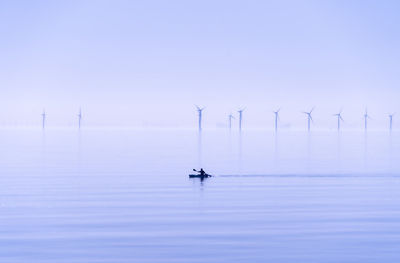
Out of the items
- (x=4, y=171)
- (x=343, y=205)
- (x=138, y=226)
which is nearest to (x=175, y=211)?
(x=138, y=226)

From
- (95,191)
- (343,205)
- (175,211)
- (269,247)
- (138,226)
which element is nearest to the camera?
(269,247)

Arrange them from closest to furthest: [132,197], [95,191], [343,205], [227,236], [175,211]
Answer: [227,236], [175,211], [343,205], [132,197], [95,191]

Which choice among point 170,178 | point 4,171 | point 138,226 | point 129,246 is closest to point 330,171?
point 170,178

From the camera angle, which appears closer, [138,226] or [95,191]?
[138,226]

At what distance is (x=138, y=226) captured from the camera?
1401 inches

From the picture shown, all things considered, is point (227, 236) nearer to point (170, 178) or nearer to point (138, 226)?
point (138, 226)

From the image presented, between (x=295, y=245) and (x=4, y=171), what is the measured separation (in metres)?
52.6

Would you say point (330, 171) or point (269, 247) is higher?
point (330, 171)

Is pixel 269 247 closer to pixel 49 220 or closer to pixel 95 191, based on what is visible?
pixel 49 220

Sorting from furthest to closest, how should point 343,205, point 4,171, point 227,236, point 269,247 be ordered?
point 4,171 < point 343,205 < point 227,236 < point 269,247

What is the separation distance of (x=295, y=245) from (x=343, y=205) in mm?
15547

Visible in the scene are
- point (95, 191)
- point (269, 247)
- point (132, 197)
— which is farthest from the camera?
point (95, 191)

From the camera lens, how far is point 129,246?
30172 millimetres

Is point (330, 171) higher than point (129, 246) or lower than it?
higher
